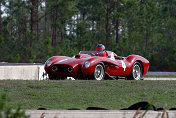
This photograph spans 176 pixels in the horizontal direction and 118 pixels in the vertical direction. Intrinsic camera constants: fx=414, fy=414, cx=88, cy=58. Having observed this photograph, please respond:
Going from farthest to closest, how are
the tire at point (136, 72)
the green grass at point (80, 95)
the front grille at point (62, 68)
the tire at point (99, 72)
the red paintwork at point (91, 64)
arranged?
the tire at point (136, 72), the tire at point (99, 72), the front grille at point (62, 68), the red paintwork at point (91, 64), the green grass at point (80, 95)

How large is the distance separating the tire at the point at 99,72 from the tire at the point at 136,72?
76.5 inches

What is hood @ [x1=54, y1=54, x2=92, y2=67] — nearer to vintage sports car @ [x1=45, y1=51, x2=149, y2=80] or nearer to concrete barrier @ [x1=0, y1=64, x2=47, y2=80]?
vintage sports car @ [x1=45, y1=51, x2=149, y2=80]

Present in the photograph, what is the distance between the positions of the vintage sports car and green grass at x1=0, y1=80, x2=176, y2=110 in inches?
100.0

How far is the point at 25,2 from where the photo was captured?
156ft

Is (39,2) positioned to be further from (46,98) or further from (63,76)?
(46,98)

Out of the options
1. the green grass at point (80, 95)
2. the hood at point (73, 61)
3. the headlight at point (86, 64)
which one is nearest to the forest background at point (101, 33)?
the hood at point (73, 61)

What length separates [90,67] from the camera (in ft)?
44.2

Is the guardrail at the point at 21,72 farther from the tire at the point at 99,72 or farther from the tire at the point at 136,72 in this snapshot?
the tire at the point at 136,72

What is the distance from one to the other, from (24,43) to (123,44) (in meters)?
11.1

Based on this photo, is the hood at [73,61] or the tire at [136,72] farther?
the tire at [136,72]

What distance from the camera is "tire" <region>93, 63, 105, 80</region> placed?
45.5 feet

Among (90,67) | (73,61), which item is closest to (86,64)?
(90,67)

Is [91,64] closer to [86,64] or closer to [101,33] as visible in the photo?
[86,64]

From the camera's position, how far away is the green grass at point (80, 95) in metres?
7.70
